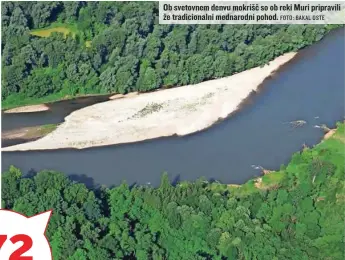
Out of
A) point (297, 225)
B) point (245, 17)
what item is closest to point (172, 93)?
point (245, 17)

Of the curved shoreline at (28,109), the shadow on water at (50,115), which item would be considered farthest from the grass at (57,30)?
the curved shoreline at (28,109)

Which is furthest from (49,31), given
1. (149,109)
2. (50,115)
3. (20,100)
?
(149,109)

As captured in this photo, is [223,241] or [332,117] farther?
[332,117]

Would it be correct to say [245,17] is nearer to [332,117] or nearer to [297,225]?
[332,117]

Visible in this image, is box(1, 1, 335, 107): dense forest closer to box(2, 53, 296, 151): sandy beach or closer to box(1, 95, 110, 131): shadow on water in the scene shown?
box(1, 95, 110, 131): shadow on water

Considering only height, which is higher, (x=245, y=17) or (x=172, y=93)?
(x=245, y=17)

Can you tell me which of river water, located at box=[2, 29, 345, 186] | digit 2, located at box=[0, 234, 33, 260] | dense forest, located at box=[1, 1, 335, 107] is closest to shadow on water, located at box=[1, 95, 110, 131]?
river water, located at box=[2, 29, 345, 186]

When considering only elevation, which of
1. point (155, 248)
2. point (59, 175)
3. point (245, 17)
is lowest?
point (155, 248)
